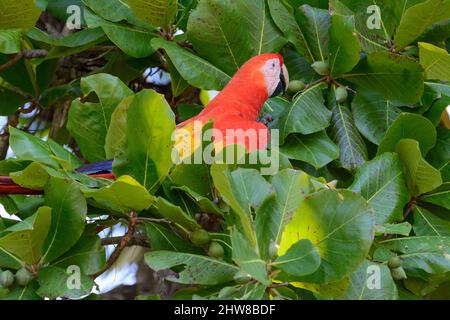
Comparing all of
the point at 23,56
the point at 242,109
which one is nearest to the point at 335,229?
the point at 242,109

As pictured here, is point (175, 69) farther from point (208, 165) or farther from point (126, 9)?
point (208, 165)

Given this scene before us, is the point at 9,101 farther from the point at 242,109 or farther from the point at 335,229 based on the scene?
the point at 335,229

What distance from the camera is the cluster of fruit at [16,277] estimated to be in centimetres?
162

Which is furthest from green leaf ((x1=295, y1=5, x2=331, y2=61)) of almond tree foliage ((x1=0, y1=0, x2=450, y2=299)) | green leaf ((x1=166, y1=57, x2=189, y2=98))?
green leaf ((x1=166, y1=57, x2=189, y2=98))

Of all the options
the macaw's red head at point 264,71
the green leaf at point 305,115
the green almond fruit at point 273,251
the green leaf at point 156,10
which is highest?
the green leaf at point 156,10

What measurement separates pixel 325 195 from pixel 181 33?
35.5 inches

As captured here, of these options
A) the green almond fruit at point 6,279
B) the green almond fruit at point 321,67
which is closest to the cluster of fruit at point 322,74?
the green almond fruit at point 321,67

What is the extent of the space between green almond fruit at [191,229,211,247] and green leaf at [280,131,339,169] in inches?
15.4

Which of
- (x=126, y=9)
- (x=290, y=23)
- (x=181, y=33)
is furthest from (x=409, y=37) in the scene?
(x=126, y=9)

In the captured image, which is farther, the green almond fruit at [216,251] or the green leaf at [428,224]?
the green leaf at [428,224]

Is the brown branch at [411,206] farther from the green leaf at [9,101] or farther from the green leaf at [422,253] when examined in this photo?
the green leaf at [9,101]

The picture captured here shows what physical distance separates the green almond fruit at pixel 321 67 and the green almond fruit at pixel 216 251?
0.67 m

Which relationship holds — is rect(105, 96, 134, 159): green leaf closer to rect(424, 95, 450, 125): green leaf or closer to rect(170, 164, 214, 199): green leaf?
rect(170, 164, 214, 199): green leaf

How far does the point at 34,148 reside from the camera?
1.84 m
